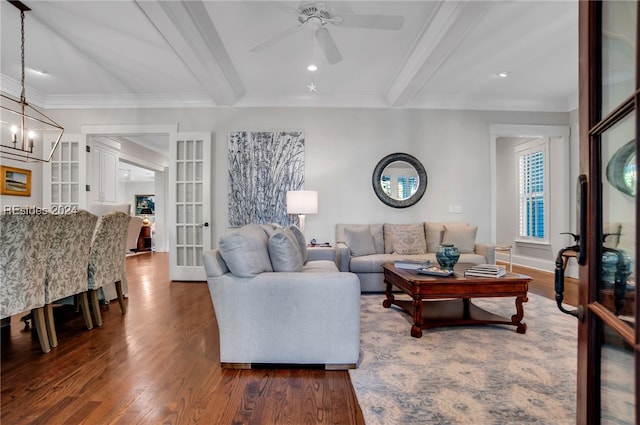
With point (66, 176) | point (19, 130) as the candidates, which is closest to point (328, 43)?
point (66, 176)

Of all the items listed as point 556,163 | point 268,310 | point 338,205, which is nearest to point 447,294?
point 268,310

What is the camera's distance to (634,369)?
57cm

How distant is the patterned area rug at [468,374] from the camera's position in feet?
5.21

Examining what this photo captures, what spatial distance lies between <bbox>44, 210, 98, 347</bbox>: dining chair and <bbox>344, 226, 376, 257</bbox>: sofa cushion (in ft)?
9.49

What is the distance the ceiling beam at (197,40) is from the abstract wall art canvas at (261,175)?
31.7 inches

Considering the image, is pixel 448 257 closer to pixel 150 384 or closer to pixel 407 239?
pixel 407 239

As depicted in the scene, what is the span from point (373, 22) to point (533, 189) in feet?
15.9

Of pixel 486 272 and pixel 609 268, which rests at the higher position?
pixel 609 268

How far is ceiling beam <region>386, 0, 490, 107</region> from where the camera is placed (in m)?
2.62

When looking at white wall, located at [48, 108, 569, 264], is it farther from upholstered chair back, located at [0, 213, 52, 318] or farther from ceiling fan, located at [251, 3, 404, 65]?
upholstered chair back, located at [0, 213, 52, 318]

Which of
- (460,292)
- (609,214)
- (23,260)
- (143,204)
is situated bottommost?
(460,292)

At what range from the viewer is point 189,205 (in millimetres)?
4961

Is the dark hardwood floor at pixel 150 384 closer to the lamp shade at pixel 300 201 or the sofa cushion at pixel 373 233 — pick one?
the lamp shade at pixel 300 201

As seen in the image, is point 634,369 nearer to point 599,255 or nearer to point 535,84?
point 599,255
